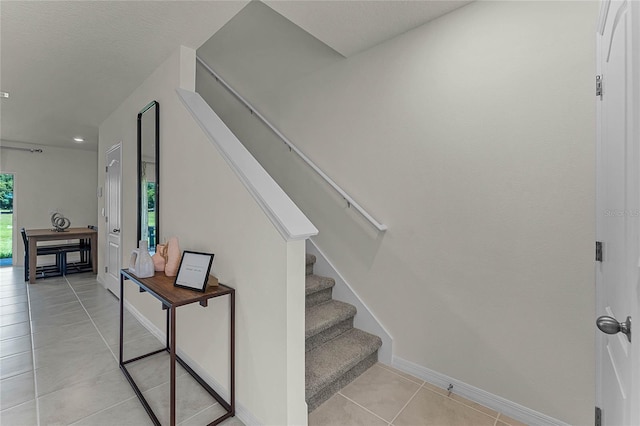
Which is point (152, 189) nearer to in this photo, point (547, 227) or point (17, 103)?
point (17, 103)

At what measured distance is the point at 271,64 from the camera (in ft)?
9.93

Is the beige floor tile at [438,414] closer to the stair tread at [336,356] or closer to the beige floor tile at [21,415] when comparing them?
the stair tread at [336,356]

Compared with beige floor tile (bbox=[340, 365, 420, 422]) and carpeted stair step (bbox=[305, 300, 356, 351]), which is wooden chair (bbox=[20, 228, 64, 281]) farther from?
beige floor tile (bbox=[340, 365, 420, 422])

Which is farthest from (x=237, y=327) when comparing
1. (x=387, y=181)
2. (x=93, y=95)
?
(x=93, y=95)

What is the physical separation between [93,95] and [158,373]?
3110 mm

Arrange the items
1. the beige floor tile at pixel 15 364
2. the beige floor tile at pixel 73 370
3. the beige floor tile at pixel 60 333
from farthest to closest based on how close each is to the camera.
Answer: the beige floor tile at pixel 60 333, the beige floor tile at pixel 15 364, the beige floor tile at pixel 73 370

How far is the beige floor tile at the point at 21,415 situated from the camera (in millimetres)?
1546

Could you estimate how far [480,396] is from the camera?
5.59 feet

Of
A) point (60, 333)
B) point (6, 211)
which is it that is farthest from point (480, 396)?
point (6, 211)

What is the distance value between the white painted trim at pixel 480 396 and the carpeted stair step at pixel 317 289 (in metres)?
0.74

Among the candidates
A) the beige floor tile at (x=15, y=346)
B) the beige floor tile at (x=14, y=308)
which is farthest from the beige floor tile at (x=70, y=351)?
the beige floor tile at (x=14, y=308)

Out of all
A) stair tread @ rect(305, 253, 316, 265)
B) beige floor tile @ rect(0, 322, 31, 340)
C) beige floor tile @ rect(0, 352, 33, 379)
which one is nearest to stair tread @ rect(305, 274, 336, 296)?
stair tread @ rect(305, 253, 316, 265)

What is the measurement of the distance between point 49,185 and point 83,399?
619 centimetres

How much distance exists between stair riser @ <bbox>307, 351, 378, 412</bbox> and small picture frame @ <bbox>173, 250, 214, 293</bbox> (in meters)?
0.94
